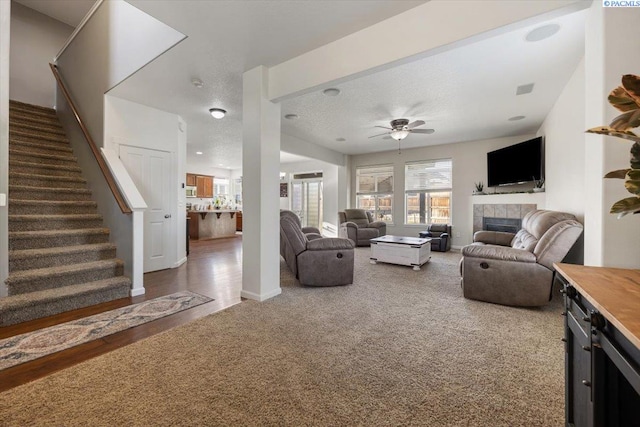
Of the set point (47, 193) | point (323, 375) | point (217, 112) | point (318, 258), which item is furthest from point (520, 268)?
point (47, 193)

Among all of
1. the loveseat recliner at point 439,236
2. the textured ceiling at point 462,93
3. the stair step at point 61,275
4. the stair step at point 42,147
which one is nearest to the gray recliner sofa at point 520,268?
the textured ceiling at point 462,93

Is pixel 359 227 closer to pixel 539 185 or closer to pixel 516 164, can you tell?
pixel 516 164

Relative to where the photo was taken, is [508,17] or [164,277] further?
[164,277]

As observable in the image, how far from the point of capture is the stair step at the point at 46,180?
11.6 feet

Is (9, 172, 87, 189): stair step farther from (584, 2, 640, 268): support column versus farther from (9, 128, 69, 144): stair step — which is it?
(584, 2, 640, 268): support column

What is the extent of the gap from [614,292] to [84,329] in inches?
136

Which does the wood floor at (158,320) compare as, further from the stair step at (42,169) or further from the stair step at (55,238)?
the stair step at (42,169)

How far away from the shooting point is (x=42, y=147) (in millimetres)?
4070

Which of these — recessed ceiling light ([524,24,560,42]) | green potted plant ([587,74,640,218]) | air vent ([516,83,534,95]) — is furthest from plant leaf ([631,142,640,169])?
air vent ([516,83,534,95])

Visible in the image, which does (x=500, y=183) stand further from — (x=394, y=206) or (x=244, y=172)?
(x=244, y=172)

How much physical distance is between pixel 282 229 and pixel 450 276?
8.69ft

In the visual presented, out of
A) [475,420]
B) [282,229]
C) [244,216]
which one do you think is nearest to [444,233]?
[282,229]

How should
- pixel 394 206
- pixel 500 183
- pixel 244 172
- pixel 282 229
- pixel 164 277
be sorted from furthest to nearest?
pixel 394 206
pixel 500 183
pixel 164 277
pixel 282 229
pixel 244 172

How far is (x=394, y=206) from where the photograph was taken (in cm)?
789
